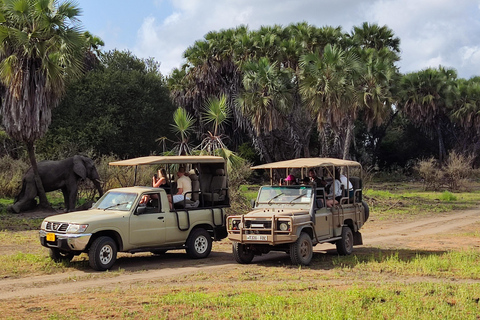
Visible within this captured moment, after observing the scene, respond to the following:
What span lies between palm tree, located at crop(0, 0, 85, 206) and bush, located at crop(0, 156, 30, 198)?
5.91 metres

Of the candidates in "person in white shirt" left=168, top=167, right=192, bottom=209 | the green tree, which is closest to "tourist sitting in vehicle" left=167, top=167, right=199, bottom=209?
"person in white shirt" left=168, top=167, right=192, bottom=209

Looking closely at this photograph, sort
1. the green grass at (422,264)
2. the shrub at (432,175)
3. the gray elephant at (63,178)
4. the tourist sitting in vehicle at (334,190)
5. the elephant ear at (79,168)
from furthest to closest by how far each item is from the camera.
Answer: the shrub at (432,175), the elephant ear at (79,168), the gray elephant at (63,178), the tourist sitting in vehicle at (334,190), the green grass at (422,264)

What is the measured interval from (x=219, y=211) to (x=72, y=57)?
1100cm

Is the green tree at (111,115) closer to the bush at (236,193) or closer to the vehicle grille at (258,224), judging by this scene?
the bush at (236,193)

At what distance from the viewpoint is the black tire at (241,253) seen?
13016 millimetres

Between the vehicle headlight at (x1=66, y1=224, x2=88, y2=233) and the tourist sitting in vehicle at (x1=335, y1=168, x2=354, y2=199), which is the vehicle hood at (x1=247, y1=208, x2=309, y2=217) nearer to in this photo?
the tourist sitting in vehicle at (x1=335, y1=168, x2=354, y2=199)

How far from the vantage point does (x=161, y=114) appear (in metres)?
41.1

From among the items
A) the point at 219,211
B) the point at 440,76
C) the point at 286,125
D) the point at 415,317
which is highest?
the point at 440,76

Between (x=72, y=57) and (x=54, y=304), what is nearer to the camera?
(x=54, y=304)

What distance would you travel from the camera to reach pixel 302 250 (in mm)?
12617

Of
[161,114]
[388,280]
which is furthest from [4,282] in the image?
[161,114]

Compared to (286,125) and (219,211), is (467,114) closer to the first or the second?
(286,125)

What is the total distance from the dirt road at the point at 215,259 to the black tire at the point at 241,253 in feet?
0.62

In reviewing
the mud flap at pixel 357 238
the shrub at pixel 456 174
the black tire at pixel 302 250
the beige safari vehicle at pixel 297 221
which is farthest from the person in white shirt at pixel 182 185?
the shrub at pixel 456 174
